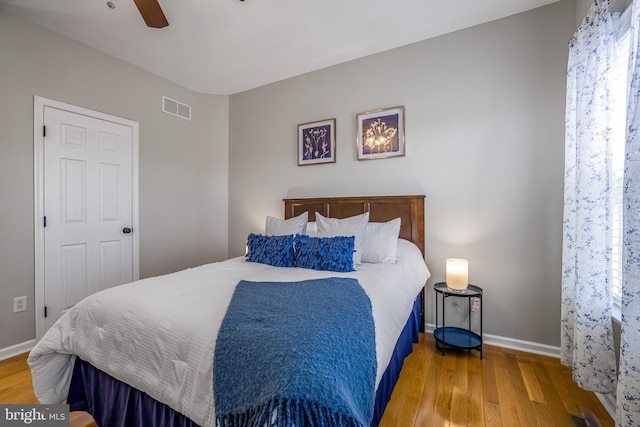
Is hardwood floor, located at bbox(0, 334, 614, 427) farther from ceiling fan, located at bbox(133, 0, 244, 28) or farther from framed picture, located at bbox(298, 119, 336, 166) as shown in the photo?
ceiling fan, located at bbox(133, 0, 244, 28)

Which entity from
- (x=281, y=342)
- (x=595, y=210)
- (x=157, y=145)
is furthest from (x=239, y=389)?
(x=157, y=145)

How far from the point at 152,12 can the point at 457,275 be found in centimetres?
281

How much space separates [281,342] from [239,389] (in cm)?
20

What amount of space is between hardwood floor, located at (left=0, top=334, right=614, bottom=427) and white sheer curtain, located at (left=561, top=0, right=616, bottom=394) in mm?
263

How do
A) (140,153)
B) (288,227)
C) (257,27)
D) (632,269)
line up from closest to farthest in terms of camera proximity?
(632,269), (257,27), (288,227), (140,153)

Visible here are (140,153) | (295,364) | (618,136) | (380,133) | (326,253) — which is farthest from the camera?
(140,153)

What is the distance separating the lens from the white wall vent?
3356 mm

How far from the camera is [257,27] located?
7.94ft

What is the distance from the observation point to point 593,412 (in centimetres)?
155

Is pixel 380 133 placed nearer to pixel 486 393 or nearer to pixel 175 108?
pixel 486 393

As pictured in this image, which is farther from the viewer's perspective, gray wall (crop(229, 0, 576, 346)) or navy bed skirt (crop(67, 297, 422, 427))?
gray wall (crop(229, 0, 576, 346))

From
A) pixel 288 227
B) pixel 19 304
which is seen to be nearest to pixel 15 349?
pixel 19 304

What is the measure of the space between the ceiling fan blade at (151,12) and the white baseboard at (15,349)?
2754 millimetres

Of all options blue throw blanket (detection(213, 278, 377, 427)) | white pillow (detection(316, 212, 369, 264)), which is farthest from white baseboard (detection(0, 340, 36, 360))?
white pillow (detection(316, 212, 369, 264))
